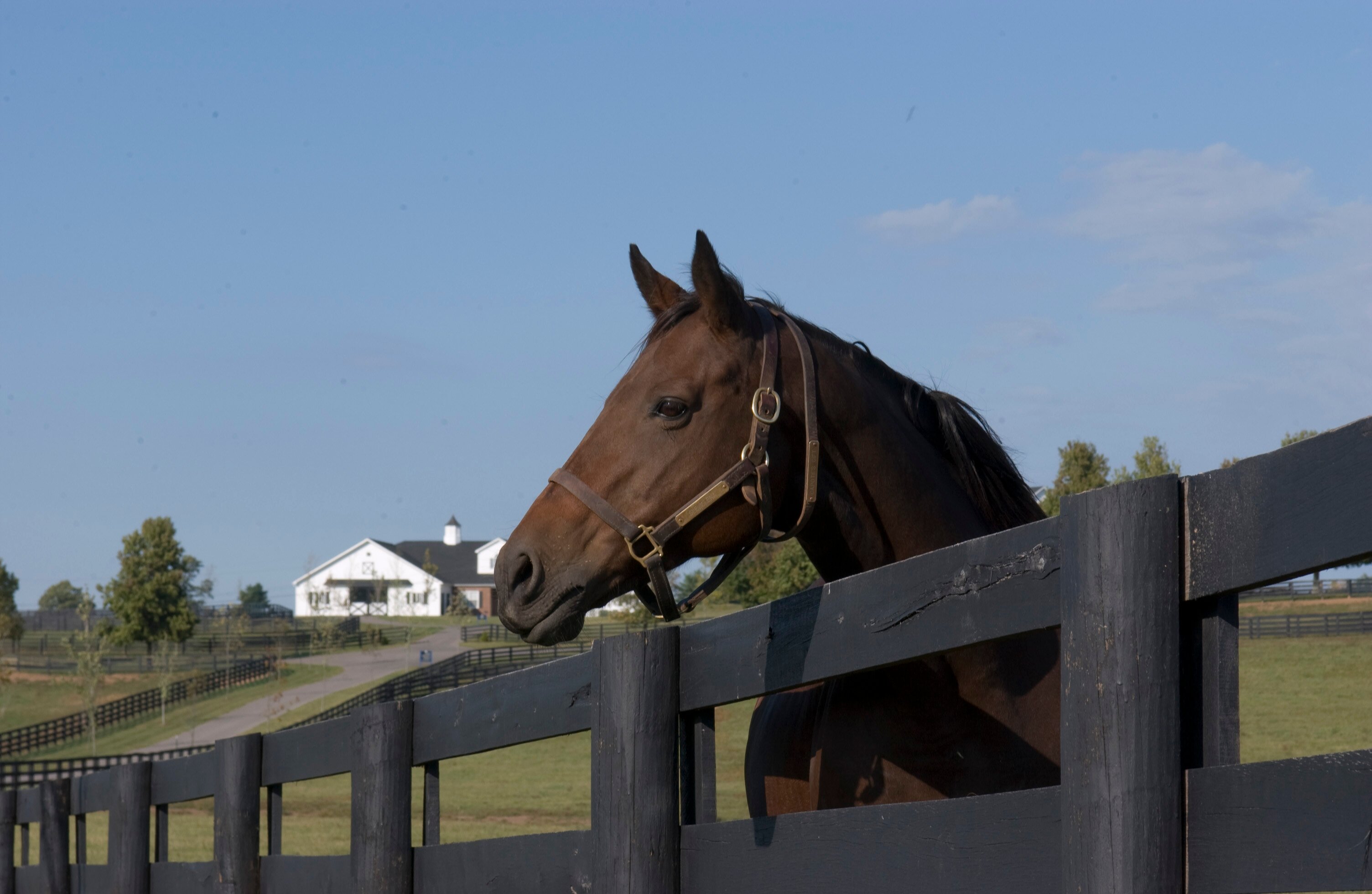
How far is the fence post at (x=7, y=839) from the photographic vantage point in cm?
761

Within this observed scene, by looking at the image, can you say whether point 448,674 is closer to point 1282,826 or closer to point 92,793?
point 92,793

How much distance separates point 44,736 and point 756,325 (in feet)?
143

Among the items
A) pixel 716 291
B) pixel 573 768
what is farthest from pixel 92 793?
pixel 573 768

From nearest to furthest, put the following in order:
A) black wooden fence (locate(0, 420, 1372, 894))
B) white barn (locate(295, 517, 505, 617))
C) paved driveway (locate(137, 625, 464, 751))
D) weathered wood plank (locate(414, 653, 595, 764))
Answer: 1. black wooden fence (locate(0, 420, 1372, 894))
2. weathered wood plank (locate(414, 653, 595, 764))
3. paved driveway (locate(137, 625, 464, 751))
4. white barn (locate(295, 517, 505, 617))

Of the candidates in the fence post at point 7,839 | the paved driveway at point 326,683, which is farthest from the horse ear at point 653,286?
Result: the paved driveway at point 326,683

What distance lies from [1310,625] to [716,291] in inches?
1547

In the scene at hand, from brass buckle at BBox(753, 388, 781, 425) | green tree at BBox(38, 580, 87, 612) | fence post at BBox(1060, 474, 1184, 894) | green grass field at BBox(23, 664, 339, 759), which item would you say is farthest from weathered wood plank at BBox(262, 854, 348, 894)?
green tree at BBox(38, 580, 87, 612)

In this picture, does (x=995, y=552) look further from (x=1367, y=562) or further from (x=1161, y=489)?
(x=1367, y=562)

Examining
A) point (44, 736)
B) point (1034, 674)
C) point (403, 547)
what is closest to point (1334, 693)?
point (1034, 674)

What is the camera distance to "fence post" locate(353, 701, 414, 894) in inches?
159

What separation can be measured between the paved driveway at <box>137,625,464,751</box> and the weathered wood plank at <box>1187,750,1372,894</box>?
117 ft

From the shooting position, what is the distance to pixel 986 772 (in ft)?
10.7

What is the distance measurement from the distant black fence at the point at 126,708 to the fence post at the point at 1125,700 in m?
42.8

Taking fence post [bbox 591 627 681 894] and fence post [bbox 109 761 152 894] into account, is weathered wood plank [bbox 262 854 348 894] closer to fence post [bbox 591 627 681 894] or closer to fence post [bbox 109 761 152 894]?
fence post [bbox 109 761 152 894]
